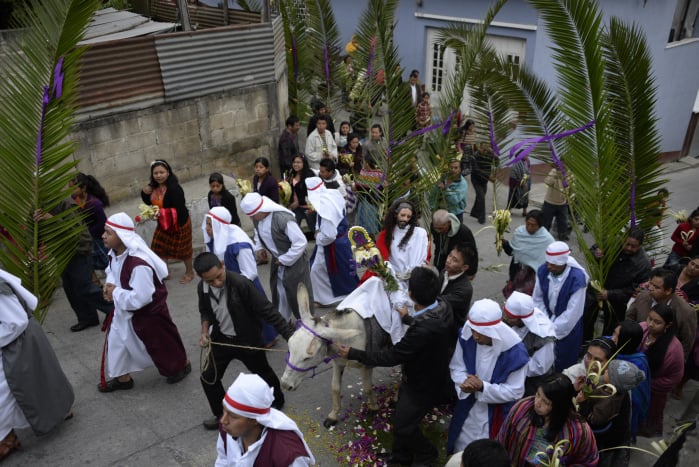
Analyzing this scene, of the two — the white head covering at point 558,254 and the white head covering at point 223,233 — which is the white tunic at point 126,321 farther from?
the white head covering at point 558,254

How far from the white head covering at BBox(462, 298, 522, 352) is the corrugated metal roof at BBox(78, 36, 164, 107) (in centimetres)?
A: 677

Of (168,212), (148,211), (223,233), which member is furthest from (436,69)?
(223,233)

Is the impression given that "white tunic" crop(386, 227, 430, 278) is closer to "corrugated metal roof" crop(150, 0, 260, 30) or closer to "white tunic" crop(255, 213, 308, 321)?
"white tunic" crop(255, 213, 308, 321)

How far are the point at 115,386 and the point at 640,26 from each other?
12.1 m

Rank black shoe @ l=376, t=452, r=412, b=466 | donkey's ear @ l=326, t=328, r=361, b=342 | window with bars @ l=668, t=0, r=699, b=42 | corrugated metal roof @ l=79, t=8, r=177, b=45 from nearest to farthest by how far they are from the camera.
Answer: donkey's ear @ l=326, t=328, r=361, b=342, black shoe @ l=376, t=452, r=412, b=466, corrugated metal roof @ l=79, t=8, r=177, b=45, window with bars @ l=668, t=0, r=699, b=42

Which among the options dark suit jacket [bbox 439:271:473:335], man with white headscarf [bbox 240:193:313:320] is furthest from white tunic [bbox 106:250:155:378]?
dark suit jacket [bbox 439:271:473:335]

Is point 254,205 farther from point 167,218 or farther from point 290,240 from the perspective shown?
point 167,218

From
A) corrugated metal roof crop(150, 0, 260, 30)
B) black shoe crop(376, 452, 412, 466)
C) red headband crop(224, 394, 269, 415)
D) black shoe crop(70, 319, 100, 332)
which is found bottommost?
black shoe crop(70, 319, 100, 332)

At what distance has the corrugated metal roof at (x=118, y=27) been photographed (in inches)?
397

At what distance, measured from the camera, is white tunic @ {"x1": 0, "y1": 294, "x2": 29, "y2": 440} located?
4.57m

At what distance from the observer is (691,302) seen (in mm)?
5672

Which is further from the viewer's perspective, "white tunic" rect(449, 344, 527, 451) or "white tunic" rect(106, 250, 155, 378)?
"white tunic" rect(106, 250, 155, 378)

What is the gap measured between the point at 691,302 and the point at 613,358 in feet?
5.78

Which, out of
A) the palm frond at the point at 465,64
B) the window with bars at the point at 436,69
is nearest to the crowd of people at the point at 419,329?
the palm frond at the point at 465,64
